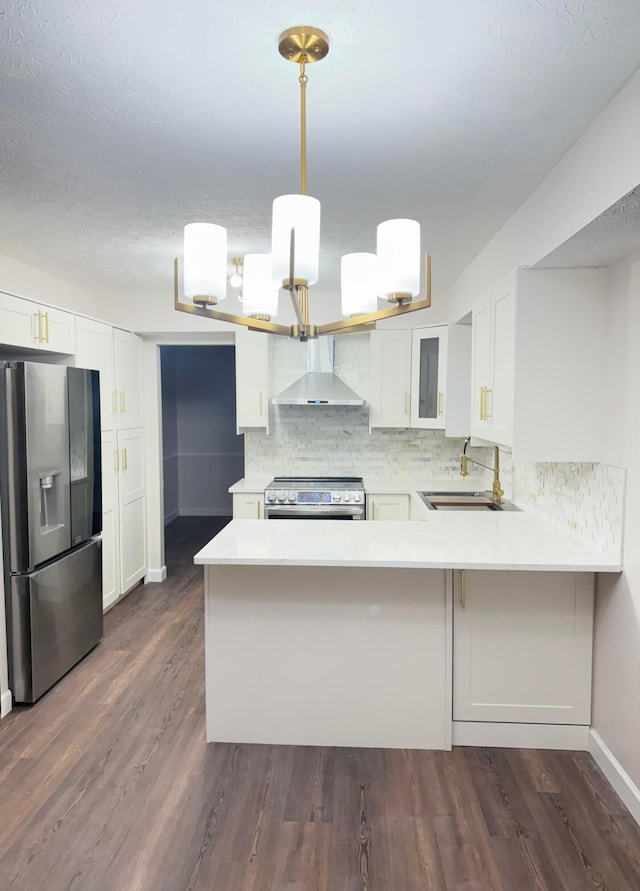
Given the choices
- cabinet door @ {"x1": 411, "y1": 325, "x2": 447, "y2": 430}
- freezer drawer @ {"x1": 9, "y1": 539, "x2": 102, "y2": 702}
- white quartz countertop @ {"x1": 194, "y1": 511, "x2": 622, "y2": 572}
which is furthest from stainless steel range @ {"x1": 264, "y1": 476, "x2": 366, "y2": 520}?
freezer drawer @ {"x1": 9, "y1": 539, "x2": 102, "y2": 702}

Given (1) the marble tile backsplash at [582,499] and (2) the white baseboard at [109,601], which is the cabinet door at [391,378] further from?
(2) the white baseboard at [109,601]

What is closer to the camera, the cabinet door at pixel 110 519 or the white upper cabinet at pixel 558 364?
the white upper cabinet at pixel 558 364

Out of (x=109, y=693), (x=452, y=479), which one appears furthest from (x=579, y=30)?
(x=452, y=479)

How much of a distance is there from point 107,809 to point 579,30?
2.87m

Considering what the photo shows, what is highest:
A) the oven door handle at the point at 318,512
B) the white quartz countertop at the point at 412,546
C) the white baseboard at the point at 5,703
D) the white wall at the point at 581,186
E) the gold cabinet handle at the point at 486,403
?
the white wall at the point at 581,186

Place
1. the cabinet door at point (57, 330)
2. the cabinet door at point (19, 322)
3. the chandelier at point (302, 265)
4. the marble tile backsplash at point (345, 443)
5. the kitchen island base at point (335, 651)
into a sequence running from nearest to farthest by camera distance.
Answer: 1. the chandelier at point (302, 265)
2. the kitchen island base at point (335, 651)
3. the cabinet door at point (19, 322)
4. the cabinet door at point (57, 330)
5. the marble tile backsplash at point (345, 443)

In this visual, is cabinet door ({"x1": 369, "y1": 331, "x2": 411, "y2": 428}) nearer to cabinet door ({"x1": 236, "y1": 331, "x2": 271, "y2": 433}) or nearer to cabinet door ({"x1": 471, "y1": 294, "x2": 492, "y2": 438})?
cabinet door ({"x1": 236, "y1": 331, "x2": 271, "y2": 433})

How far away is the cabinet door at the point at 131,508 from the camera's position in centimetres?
422

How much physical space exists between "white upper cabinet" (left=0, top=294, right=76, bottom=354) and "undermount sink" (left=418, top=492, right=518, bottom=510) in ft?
8.31

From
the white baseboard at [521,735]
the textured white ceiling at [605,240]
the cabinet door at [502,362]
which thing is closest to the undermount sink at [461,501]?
the cabinet door at [502,362]

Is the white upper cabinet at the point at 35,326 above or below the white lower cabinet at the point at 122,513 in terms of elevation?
above

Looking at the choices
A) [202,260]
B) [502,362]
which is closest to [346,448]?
[502,362]

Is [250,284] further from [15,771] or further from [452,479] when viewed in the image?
[452,479]

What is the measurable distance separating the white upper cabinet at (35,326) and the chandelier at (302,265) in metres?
1.56
